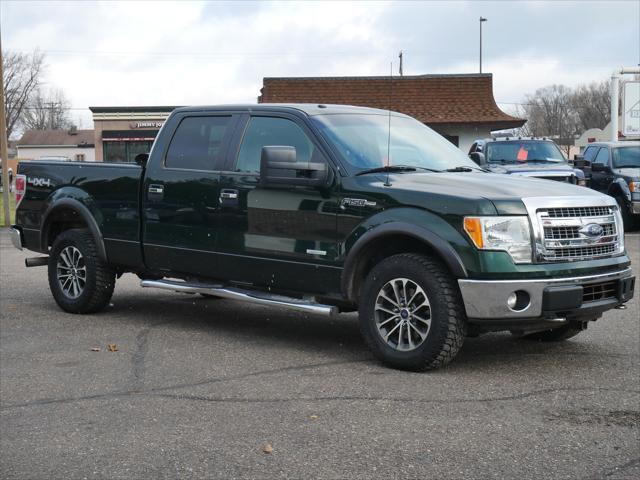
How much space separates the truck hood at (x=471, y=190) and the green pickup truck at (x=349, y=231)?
0.05 feet

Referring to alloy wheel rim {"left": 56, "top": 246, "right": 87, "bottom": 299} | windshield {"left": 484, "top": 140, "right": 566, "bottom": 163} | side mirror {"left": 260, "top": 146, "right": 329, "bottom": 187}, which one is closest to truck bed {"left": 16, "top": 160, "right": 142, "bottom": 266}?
alloy wheel rim {"left": 56, "top": 246, "right": 87, "bottom": 299}

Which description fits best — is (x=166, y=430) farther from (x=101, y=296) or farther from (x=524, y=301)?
(x=101, y=296)

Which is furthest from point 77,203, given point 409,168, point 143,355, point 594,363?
point 594,363

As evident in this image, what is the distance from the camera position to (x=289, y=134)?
736 centimetres

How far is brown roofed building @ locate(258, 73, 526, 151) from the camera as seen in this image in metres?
28.6

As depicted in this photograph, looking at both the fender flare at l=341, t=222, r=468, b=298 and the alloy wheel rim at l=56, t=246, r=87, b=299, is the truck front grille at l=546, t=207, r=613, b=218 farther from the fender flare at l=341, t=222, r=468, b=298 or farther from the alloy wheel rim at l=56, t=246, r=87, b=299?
the alloy wheel rim at l=56, t=246, r=87, b=299

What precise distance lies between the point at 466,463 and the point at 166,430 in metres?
1.65

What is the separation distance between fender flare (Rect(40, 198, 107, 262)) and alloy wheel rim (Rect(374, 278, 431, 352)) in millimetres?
3226

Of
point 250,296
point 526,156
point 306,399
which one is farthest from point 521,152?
point 306,399

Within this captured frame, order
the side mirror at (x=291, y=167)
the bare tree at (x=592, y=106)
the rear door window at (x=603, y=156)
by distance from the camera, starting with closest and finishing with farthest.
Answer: the side mirror at (x=291, y=167), the rear door window at (x=603, y=156), the bare tree at (x=592, y=106)

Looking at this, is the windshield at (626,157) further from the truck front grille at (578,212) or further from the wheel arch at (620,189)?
the truck front grille at (578,212)

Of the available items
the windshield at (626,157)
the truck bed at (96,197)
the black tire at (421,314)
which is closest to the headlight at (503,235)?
the black tire at (421,314)

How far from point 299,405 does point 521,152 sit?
45.5ft

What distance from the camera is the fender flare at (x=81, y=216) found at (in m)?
8.59
